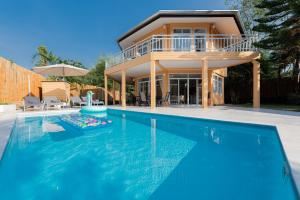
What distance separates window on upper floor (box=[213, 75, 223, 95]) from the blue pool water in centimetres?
1138

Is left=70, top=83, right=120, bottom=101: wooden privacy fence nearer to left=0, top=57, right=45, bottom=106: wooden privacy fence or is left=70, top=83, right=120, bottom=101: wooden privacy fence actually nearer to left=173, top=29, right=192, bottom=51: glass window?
left=0, top=57, right=45, bottom=106: wooden privacy fence

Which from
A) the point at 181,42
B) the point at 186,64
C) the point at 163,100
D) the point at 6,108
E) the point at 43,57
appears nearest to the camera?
the point at 6,108

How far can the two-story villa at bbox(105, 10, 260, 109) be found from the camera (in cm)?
1193

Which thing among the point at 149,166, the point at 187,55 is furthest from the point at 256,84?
the point at 149,166

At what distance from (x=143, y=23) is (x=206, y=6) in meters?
11.0

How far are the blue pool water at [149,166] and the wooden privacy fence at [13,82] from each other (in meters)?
8.42

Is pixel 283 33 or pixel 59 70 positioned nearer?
pixel 283 33

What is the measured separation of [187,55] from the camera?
1184 cm

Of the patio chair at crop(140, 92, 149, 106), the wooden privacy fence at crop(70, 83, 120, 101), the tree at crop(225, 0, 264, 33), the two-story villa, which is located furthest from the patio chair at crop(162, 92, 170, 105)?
the tree at crop(225, 0, 264, 33)

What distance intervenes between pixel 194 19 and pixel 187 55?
12.0 ft

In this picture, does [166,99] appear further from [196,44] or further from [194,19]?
[194,19]

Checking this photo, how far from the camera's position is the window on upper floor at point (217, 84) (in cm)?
1722

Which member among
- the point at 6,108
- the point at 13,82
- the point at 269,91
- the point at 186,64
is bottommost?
the point at 6,108

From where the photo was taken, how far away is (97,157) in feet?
14.1
